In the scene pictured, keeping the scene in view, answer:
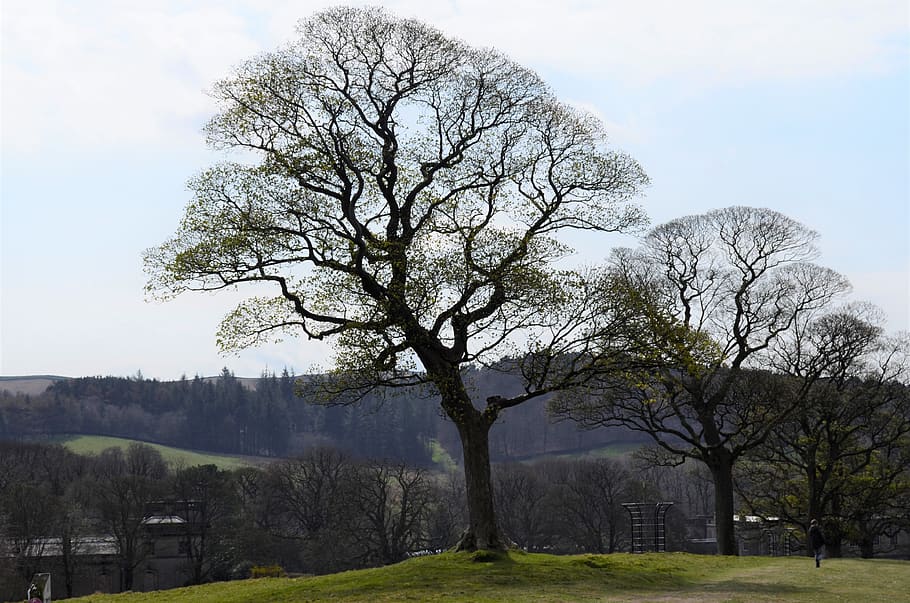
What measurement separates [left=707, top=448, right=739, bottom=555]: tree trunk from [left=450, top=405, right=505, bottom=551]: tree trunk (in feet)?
69.0

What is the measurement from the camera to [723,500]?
50.9m

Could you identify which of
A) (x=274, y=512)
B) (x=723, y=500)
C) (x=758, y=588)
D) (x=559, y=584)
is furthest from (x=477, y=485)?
(x=274, y=512)

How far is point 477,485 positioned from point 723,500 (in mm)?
22018

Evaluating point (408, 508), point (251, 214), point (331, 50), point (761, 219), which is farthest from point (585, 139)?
point (408, 508)

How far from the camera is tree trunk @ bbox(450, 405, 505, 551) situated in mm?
33000

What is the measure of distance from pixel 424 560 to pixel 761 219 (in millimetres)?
28640

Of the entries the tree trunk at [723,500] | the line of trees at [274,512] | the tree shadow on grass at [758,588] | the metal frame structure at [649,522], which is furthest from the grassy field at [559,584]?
the line of trees at [274,512]

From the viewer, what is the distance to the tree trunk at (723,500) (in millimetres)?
50625

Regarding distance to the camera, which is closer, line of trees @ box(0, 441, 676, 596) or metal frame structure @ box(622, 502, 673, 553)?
metal frame structure @ box(622, 502, 673, 553)

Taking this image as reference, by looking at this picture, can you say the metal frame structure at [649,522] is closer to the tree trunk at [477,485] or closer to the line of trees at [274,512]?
the tree trunk at [477,485]

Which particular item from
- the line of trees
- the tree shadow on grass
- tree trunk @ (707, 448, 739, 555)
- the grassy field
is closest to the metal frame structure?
tree trunk @ (707, 448, 739, 555)

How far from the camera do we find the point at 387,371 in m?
A: 32.4

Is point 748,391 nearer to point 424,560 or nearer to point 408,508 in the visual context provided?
point 424,560

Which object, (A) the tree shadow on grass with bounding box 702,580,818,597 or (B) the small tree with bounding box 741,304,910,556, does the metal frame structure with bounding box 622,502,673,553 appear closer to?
(B) the small tree with bounding box 741,304,910,556
